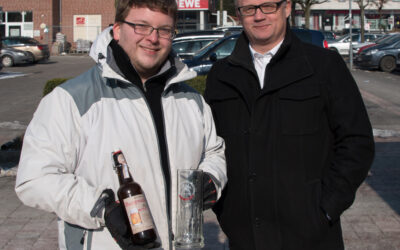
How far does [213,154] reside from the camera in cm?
281

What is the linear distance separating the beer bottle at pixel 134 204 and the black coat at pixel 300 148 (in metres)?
0.73

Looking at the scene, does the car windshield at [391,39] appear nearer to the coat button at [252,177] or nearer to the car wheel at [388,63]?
the car wheel at [388,63]

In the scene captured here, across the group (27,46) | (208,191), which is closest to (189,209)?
(208,191)

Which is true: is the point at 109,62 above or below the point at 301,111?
above

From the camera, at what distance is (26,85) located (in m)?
20.4

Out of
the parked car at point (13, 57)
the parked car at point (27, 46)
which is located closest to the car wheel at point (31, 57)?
the parked car at point (27, 46)

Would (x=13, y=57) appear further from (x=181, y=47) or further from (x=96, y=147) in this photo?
(x=96, y=147)

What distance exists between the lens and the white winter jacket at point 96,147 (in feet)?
7.59

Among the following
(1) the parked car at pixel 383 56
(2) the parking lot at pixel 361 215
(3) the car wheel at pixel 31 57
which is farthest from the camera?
(3) the car wheel at pixel 31 57

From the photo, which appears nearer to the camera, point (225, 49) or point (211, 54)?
point (211, 54)

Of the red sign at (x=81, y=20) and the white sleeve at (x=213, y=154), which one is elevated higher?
the red sign at (x=81, y=20)

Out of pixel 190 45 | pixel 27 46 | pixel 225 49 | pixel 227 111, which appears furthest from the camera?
pixel 27 46

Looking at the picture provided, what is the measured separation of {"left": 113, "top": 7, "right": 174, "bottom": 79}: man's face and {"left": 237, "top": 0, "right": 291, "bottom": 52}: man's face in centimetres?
48

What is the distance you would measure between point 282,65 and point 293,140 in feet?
1.30
